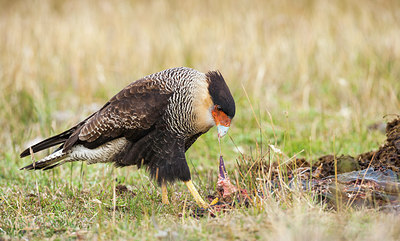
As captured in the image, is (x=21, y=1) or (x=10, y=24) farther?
(x=21, y=1)

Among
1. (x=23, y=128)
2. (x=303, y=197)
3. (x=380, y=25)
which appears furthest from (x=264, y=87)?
(x=303, y=197)

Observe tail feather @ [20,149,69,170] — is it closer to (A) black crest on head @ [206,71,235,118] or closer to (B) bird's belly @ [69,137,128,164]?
(B) bird's belly @ [69,137,128,164]

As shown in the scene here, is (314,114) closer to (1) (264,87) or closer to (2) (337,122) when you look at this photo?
(2) (337,122)

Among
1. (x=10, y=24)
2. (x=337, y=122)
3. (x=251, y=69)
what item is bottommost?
(x=337, y=122)

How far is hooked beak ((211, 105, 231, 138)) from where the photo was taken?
4.08 metres

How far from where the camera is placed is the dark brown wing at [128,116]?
163 inches

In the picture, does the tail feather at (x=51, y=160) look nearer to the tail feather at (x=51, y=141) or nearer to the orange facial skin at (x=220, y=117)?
the tail feather at (x=51, y=141)

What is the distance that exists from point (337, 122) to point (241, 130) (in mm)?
1304

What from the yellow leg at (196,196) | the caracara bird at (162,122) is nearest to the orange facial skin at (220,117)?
the caracara bird at (162,122)

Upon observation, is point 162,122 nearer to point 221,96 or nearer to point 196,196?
point 221,96

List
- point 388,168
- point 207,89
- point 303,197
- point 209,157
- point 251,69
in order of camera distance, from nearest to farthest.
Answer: point 303,197 → point 388,168 → point 207,89 → point 209,157 → point 251,69

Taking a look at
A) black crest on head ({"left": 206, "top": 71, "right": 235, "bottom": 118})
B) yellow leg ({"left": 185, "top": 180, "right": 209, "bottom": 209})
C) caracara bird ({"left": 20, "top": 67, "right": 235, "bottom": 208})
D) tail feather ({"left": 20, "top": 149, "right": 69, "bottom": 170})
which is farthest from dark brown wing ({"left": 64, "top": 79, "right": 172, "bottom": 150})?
yellow leg ({"left": 185, "top": 180, "right": 209, "bottom": 209})

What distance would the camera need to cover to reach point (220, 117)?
409cm

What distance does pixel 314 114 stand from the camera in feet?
22.9
